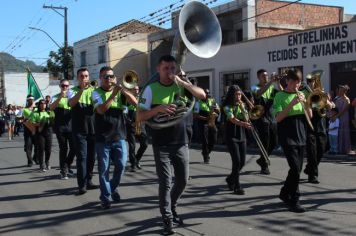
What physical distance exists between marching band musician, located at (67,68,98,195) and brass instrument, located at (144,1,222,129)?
2257mm

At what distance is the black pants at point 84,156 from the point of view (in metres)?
8.26

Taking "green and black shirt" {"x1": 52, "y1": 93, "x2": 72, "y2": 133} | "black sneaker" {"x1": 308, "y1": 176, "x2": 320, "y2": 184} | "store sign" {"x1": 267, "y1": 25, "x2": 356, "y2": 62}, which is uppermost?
"store sign" {"x1": 267, "y1": 25, "x2": 356, "y2": 62}

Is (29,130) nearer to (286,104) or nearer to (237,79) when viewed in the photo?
(286,104)

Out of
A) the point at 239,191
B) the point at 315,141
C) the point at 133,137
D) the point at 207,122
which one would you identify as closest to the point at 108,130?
the point at 239,191

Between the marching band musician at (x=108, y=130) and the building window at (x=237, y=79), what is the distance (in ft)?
49.2

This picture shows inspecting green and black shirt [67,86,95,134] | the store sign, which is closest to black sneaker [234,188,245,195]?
green and black shirt [67,86,95,134]

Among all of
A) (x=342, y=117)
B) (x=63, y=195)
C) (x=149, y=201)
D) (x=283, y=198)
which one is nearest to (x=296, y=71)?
(x=283, y=198)

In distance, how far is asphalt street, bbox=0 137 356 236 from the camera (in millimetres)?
5965

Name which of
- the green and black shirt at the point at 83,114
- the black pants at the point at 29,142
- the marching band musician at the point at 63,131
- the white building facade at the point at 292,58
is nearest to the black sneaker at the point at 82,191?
the green and black shirt at the point at 83,114

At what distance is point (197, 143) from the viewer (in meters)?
18.6

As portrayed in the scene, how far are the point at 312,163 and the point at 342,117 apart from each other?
5366mm

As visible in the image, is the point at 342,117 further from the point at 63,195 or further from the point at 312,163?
the point at 63,195

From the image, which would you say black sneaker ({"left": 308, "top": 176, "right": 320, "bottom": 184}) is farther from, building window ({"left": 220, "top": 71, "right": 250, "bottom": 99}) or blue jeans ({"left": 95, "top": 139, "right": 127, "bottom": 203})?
building window ({"left": 220, "top": 71, "right": 250, "bottom": 99})

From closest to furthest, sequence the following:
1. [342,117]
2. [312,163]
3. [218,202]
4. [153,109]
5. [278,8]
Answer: [153,109], [218,202], [312,163], [342,117], [278,8]
